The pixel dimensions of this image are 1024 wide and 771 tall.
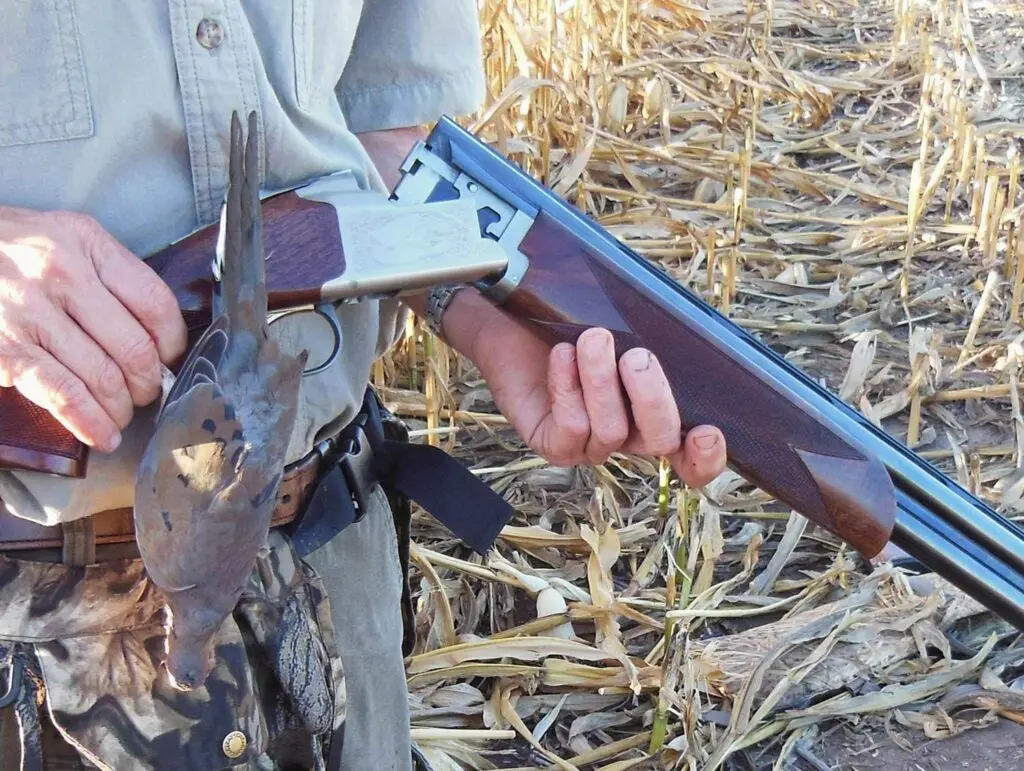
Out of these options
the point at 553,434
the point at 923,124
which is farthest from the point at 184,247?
the point at 923,124

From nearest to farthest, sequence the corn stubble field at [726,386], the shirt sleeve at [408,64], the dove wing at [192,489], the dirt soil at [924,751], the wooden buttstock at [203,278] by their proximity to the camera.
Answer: the dove wing at [192,489] < the wooden buttstock at [203,278] < the shirt sleeve at [408,64] < the dirt soil at [924,751] < the corn stubble field at [726,386]

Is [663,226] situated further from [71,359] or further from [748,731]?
[71,359]

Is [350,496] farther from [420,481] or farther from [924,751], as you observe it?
[924,751]

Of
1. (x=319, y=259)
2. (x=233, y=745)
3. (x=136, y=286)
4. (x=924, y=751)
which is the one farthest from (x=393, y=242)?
(x=924, y=751)

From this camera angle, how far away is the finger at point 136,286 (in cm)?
102

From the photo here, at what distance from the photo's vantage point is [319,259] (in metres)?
1.22

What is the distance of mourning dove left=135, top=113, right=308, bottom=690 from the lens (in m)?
0.96

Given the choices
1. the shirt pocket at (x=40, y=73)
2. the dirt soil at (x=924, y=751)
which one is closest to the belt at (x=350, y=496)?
the shirt pocket at (x=40, y=73)

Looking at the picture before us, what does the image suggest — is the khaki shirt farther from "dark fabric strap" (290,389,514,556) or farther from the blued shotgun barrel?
the blued shotgun barrel

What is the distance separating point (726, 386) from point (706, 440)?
7 centimetres

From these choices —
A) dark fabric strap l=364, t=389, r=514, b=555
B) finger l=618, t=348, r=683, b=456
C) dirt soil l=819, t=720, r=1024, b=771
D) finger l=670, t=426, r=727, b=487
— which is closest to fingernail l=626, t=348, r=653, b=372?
finger l=618, t=348, r=683, b=456

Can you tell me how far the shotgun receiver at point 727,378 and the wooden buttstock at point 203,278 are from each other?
0.18 m

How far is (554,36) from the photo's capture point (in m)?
3.76

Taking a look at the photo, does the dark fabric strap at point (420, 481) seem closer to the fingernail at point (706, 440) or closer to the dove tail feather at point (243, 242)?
the fingernail at point (706, 440)
